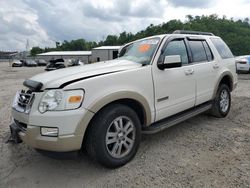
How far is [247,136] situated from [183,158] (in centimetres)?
151

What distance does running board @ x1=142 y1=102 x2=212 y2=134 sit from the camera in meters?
3.56

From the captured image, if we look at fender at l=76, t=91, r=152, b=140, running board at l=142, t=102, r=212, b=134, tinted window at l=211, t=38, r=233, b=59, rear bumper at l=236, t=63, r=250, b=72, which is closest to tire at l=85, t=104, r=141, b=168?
fender at l=76, t=91, r=152, b=140

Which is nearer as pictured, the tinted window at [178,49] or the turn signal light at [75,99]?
the turn signal light at [75,99]

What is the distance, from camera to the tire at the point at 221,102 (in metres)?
5.09

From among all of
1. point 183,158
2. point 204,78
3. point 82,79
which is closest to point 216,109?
point 204,78

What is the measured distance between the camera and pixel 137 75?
336 cm

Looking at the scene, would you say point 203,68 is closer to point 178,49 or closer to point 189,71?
point 189,71

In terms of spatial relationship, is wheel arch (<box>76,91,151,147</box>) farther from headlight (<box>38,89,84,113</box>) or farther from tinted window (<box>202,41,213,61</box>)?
tinted window (<box>202,41,213,61</box>)

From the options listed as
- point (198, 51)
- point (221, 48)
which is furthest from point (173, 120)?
point (221, 48)

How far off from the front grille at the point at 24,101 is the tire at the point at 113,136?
785 mm

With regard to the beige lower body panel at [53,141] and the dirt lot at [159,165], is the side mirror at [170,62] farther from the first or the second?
the beige lower body panel at [53,141]

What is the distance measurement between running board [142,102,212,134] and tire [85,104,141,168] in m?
0.26

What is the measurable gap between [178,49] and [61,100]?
235 centimetres

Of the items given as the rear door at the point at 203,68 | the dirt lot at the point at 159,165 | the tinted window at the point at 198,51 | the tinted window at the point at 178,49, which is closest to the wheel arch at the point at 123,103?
the dirt lot at the point at 159,165
